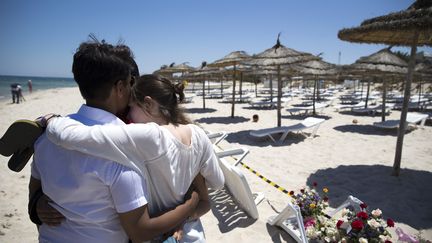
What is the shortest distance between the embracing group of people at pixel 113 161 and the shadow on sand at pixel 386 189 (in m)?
3.21

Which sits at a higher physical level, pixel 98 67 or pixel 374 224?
pixel 98 67

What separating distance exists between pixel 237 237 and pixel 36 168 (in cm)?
223

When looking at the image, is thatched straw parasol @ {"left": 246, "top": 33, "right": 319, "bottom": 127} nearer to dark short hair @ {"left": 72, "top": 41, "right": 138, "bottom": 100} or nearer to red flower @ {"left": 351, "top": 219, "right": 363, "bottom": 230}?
red flower @ {"left": 351, "top": 219, "right": 363, "bottom": 230}

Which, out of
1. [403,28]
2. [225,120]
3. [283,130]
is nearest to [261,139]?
[283,130]

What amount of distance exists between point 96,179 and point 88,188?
0.05 meters

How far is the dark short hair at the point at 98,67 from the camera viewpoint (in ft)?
3.08

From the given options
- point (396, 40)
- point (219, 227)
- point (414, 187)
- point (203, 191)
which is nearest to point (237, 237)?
point (219, 227)

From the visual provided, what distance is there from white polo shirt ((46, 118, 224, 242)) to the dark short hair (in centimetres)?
14

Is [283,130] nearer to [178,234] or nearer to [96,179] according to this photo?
[178,234]

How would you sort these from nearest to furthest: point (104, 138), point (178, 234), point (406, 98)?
point (104, 138)
point (178, 234)
point (406, 98)

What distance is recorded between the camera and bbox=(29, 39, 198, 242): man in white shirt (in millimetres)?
881

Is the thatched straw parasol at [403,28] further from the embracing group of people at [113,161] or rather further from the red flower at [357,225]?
the embracing group of people at [113,161]

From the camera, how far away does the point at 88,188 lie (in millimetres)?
894

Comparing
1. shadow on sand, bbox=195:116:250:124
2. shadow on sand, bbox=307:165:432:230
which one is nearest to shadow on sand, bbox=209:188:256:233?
shadow on sand, bbox=307:165:432:230
